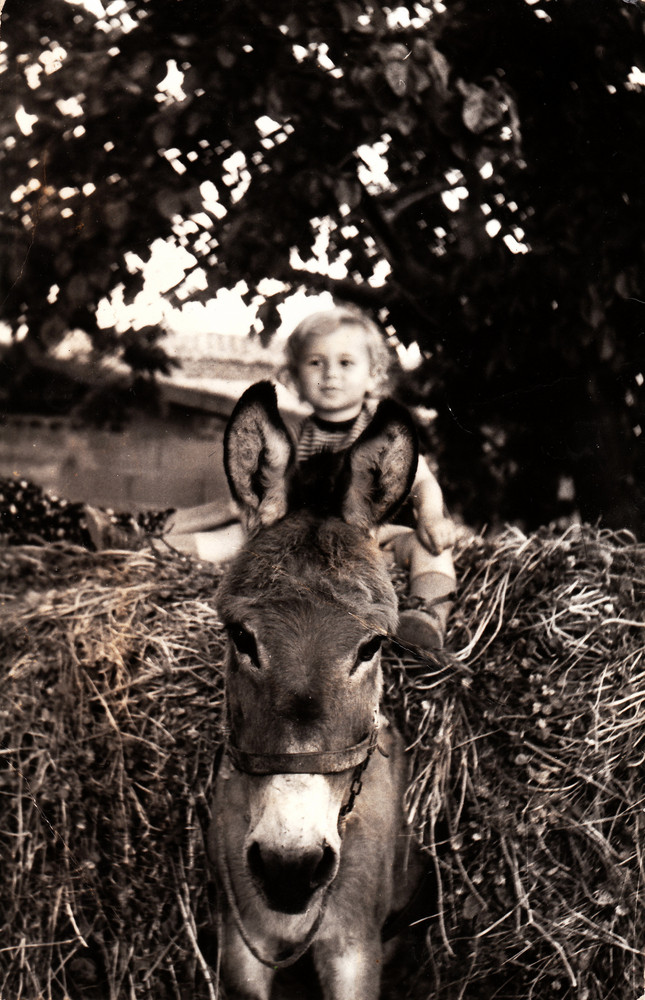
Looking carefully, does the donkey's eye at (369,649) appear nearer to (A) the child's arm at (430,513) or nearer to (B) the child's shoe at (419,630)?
(B) the child's shoe at (419,630)

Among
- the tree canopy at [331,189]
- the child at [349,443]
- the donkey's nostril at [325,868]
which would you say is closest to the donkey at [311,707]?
the donkey's nostril at [325,868]

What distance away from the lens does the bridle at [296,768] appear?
Answer: 6.46 ft

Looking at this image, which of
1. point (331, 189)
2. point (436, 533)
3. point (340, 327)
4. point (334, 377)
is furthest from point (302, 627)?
point (331, 189)

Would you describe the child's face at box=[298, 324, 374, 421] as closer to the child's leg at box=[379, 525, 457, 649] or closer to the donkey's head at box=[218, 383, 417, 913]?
the donkey's head at box=[218, 383, 417, 913]

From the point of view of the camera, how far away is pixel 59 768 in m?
2.41

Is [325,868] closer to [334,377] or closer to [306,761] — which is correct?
[306,761]

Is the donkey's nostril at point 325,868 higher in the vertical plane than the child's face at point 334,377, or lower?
lower

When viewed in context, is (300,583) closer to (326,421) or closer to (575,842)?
(326,421)

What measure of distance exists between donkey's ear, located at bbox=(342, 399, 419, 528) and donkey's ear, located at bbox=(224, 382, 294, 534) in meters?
0.19

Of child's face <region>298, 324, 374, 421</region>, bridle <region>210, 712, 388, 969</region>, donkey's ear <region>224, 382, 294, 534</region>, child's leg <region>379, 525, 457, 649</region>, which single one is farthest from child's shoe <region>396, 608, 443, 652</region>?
child's face <region>298, 324, 374, 421</region>

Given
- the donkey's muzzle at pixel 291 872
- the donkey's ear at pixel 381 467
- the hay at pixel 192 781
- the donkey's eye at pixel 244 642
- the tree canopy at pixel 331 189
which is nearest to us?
the donkey's muzzle at pixel 291 872

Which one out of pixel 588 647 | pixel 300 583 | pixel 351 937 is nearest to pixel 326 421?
pixel 300 583

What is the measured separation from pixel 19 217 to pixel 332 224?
97cm

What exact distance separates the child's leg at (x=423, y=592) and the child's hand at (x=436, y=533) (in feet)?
Result: 0.06
